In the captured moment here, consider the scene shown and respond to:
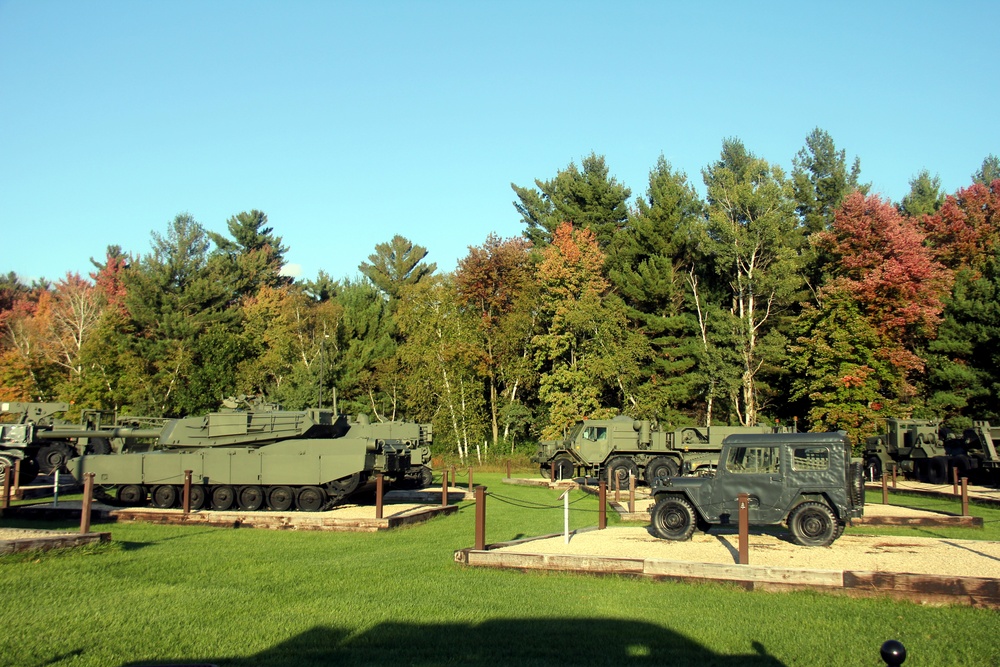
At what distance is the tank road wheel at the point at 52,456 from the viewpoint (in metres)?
31.7

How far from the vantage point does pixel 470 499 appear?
2475cm

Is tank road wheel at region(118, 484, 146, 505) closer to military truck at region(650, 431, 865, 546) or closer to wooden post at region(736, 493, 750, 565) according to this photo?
military truck at region(650, 431, 865, 546)

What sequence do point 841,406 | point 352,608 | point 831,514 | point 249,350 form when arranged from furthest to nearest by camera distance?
point 249,350, point 841,406, point 831,514, point 352,608

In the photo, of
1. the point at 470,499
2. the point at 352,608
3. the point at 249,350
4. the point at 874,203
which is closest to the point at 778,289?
the point at 874,203

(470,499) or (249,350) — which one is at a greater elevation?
(249,350)

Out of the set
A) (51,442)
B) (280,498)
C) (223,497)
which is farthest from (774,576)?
(51,442)

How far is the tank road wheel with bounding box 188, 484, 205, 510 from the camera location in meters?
21.8

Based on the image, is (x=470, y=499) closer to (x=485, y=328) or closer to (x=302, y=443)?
(x=302, y=443)

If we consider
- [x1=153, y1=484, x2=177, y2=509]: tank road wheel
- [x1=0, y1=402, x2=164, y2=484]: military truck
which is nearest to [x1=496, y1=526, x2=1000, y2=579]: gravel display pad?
[x1=153, y1=484, x2=177, y2=509]: tank road wheel

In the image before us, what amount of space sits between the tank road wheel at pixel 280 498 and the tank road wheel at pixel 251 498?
23cm

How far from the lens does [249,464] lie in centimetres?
2159

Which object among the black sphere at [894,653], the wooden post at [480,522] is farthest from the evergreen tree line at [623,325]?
the black sphere at [894,653]

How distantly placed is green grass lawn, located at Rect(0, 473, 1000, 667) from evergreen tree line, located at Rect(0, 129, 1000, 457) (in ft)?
96.6

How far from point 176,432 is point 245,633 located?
1596cm
